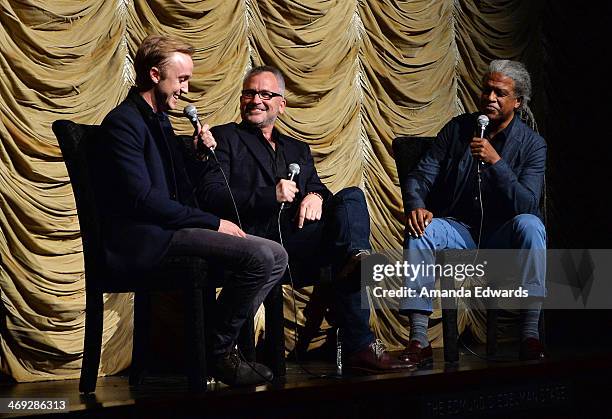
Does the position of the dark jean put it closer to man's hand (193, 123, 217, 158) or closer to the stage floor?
the stage floor

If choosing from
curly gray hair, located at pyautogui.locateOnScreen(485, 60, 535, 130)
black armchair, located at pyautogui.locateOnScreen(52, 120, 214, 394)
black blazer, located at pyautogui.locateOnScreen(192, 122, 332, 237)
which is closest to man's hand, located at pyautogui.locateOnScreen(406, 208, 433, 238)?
black blazer, located at pyautogui.locateOnScreen(192, 122, 332, 237)

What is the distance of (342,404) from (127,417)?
68 cm

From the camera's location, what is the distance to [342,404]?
3.02 m

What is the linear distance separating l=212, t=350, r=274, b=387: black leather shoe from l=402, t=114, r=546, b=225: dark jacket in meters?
1.05

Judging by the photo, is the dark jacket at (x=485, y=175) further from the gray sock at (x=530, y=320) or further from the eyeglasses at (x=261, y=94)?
the eyeglasses at (x=261, y=94)

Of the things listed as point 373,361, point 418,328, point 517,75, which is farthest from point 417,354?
point 517,75

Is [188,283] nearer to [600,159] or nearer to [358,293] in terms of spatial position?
[358,293]

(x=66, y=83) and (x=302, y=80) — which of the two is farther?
(x=302, y=80)

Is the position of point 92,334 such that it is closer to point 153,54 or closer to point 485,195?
point 153,54

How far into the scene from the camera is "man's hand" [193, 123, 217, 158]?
3.42 m

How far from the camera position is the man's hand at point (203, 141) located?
342 centimetres

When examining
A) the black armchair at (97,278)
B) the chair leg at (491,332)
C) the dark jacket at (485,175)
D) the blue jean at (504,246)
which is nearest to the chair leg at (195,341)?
the black armchair at (97,278)

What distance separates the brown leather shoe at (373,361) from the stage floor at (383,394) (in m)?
0.05

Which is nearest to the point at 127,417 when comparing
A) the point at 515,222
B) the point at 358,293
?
the point at 358,293
